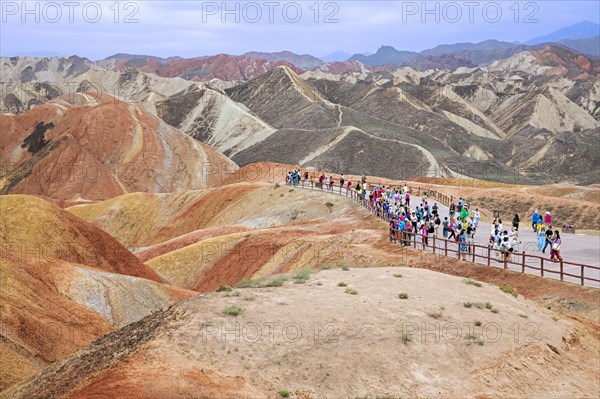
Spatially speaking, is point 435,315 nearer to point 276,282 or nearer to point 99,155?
point 276,282

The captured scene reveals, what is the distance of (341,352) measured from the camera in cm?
1443

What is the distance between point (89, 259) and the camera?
127ft

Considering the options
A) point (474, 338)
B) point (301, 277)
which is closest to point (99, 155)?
point (301, 277)

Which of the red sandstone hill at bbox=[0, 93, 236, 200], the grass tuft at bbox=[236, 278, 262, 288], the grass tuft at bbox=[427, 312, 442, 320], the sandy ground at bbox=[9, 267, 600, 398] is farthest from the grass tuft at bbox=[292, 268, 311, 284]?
the red sandstone hill at bbox=[0, 93, 236, 200]

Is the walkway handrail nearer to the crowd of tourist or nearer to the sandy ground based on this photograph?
the crowd of tourist

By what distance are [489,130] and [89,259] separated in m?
149

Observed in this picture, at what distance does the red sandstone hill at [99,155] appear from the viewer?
3831 inches

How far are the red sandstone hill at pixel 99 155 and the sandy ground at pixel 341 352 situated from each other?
267 feet

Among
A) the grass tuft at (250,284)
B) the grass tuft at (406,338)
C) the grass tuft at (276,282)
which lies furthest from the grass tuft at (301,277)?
the grass tuft at (406,338)

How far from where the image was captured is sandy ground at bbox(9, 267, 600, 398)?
1266 cm

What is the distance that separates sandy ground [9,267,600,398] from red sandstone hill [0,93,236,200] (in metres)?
81.3

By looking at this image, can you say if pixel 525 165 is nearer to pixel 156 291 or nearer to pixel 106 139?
pixel 106 139

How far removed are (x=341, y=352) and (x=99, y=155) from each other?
97.9 m

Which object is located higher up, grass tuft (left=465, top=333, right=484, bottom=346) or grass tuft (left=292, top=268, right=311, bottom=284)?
grass tuft (left=292, top=268, right=311, bottom=284)
